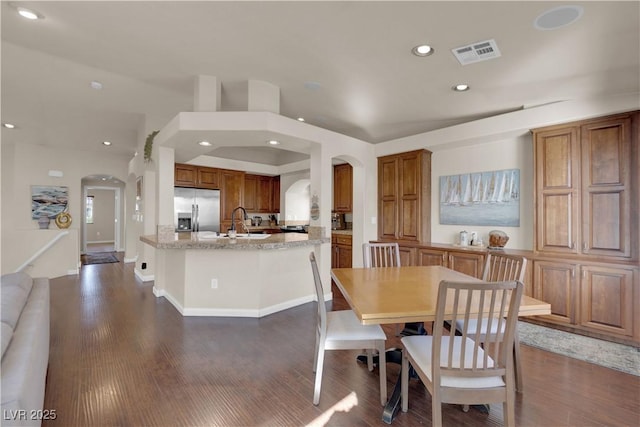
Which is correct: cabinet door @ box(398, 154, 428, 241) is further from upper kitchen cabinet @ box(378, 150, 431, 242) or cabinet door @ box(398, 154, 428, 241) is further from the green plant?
the green plant

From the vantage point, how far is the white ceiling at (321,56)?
215cm

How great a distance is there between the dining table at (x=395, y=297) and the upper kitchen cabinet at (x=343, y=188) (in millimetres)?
3493

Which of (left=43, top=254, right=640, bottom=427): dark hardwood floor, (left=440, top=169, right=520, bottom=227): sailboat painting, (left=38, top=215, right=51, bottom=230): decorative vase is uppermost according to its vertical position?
(left=440, top=169, right=520, bottom=227): sailboat painting

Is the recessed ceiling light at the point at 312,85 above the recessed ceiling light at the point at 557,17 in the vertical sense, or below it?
above

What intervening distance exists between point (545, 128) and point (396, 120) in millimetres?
Result: 1820

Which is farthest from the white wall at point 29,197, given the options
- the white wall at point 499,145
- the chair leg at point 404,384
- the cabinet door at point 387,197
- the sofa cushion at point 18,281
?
the chair leg at point 404,384

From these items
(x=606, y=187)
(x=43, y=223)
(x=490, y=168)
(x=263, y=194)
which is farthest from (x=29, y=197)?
(x=606, y=187)

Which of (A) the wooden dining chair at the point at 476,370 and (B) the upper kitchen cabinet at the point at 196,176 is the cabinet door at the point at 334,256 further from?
(A) the wooden dining chair at the point at 476,370

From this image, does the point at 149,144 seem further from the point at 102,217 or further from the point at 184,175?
the point at 102,217

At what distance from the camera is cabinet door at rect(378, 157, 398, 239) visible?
5.03m

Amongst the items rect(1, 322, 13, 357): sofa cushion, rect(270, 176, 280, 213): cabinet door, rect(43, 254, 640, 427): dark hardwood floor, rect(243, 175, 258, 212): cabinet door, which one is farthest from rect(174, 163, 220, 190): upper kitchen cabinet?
rect(1, 322, 13, 357): sofa cushion

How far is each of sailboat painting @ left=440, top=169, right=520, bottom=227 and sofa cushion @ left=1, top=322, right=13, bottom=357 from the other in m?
4.86

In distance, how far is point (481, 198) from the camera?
4387 mm

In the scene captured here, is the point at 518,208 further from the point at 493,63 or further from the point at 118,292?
the point at 118,292
